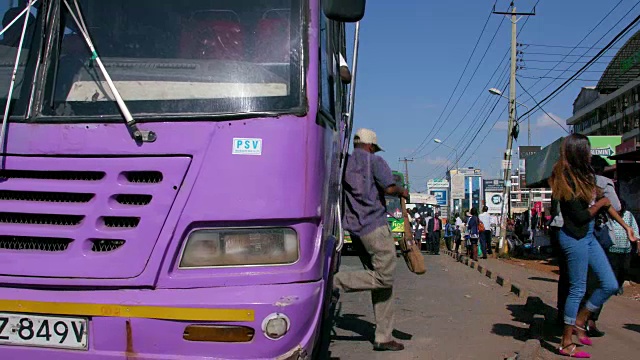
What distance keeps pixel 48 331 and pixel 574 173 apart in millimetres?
4016

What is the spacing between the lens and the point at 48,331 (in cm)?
280

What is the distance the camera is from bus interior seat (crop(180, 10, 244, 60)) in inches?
127

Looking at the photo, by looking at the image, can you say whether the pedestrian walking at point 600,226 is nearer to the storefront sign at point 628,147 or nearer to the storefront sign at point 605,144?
the storefront sign at point 628,147

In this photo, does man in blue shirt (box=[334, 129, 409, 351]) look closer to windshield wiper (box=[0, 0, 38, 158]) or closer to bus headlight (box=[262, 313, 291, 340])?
bus headlight (box=[262, 313, 291, 340])

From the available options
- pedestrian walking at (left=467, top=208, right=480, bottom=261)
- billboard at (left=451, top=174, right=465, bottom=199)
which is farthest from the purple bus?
billboard at (left=451, top=174, right=465, bottom=199)

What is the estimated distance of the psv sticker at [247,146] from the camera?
2.87m

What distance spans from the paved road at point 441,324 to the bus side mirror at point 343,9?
103 inches

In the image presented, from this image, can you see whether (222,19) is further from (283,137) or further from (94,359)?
(94,359)

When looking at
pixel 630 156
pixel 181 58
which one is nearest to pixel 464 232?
pixel 630 156

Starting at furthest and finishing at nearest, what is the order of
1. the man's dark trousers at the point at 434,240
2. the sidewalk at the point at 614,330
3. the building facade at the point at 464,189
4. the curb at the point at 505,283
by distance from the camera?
the building facade at the point at 464,189 → the man's dark trousers at the point at 434,240 → the curb at the point at 505,283 → the sidewalk at the point at 614,330

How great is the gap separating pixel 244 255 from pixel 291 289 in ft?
0.94

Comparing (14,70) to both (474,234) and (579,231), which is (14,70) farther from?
(474,234)

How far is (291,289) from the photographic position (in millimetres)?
2850

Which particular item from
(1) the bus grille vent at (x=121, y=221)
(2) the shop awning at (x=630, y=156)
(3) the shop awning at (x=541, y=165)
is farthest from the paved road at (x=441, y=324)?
(3) the shop awning at (x=541, y=165)
